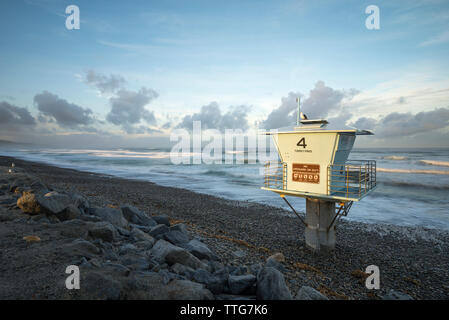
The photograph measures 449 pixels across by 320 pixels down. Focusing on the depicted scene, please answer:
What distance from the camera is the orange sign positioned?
10156 millimetres

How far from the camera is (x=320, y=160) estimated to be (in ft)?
32.8

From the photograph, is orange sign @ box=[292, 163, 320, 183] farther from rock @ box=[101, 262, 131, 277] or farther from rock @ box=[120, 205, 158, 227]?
rock @ box=[101, 262, 131, 277]

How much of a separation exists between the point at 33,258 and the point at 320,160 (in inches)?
386

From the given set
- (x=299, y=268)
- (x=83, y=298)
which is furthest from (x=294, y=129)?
(x=83, y=298)

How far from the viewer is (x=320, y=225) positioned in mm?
11109

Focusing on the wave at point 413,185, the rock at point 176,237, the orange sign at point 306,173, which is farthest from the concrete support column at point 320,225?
the wave at point 413,185

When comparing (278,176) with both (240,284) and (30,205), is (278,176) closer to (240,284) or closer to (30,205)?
(240,284)

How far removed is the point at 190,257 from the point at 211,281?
1.27 metres

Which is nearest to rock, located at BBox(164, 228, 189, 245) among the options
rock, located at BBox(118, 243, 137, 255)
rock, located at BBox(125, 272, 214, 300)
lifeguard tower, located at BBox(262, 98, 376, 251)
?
rock, located at BBox(118, 243, 137, 255)

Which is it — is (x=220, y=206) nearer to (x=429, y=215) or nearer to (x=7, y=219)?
(x=7, y=219)

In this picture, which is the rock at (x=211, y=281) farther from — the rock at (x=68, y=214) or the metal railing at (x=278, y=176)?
the metal railing at (x=278, y=176)

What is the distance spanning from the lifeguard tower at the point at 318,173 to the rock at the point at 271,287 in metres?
5.38
